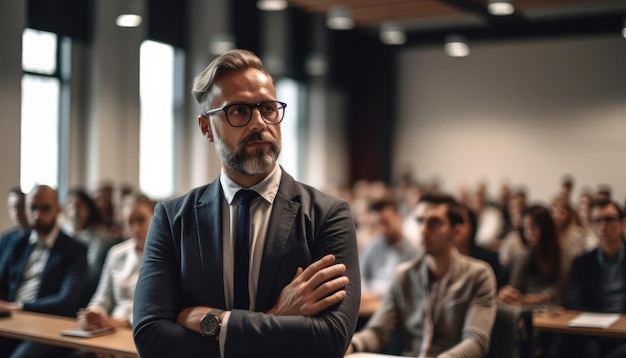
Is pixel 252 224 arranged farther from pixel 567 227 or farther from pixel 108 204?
pixel 108 204

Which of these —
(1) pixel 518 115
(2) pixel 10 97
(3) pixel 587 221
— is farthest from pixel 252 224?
(1) pixel 518 115

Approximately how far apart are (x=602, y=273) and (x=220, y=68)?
12.2ft

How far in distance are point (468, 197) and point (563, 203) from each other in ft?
13.4

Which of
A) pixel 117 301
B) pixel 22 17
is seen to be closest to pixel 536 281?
pixel 117 301

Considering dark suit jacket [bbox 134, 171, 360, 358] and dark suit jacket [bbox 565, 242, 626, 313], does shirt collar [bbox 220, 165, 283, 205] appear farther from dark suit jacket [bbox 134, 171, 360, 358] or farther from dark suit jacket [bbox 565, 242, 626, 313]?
dark suit jacket [bbox 565, 242, 626, 313]

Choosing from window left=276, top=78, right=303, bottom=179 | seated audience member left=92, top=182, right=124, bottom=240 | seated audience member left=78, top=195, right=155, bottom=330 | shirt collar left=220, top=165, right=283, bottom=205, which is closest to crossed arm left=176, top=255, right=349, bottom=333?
shirt collar left=220, top=165, right=283, bottom=205

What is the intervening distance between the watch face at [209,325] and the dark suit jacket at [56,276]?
2823 millimetres

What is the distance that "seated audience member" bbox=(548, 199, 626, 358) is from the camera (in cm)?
480

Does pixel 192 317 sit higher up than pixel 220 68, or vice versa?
pixel 220 68

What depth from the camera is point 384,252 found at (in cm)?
636

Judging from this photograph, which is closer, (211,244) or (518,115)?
(211,244)

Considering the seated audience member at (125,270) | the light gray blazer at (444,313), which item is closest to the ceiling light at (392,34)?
the seated audience member at (125,270)

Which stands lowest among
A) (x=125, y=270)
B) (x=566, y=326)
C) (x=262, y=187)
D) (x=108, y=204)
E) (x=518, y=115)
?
(x=566, y=326)

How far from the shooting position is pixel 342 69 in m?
14.0
